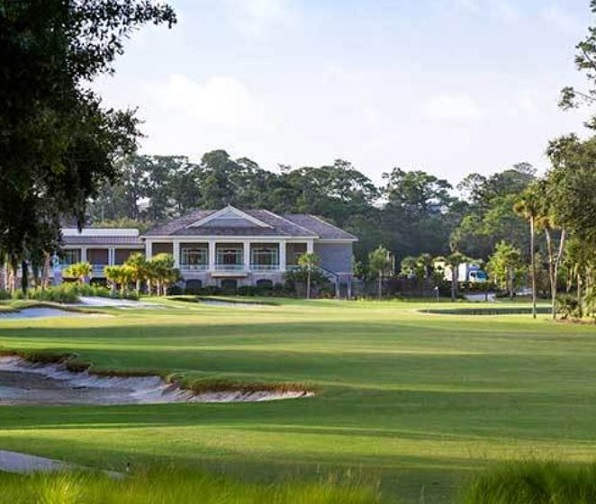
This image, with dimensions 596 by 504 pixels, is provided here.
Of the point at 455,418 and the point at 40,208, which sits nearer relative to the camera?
the point at 455,418

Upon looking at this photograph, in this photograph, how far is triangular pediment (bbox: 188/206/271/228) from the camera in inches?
4382

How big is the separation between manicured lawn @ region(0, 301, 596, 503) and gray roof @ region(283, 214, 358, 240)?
7132 cm

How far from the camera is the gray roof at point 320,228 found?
114000mm

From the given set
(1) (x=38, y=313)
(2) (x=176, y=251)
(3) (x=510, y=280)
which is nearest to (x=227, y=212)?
(2) (x=176, y=251)

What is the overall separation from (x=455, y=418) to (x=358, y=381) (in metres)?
7.30

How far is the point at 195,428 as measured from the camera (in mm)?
16594

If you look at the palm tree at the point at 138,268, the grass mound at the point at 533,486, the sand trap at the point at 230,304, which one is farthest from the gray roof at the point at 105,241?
the grass mound at the point at 533,486

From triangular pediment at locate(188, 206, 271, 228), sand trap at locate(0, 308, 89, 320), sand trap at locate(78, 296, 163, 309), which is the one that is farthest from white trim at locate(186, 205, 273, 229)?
sand trap at locate(0, 308, 89, 320)

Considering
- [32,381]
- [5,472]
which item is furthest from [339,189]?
[5,472]

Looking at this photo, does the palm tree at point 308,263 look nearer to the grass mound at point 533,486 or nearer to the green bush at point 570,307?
the green bush at point 570,307

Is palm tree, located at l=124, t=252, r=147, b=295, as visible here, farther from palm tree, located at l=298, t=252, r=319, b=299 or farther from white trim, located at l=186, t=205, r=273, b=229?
palm tree, located at l=298, t=252, r=319, b=299

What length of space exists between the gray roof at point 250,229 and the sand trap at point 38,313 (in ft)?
146

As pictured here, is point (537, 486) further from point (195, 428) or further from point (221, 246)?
point (221, 246)

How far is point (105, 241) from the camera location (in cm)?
11538
